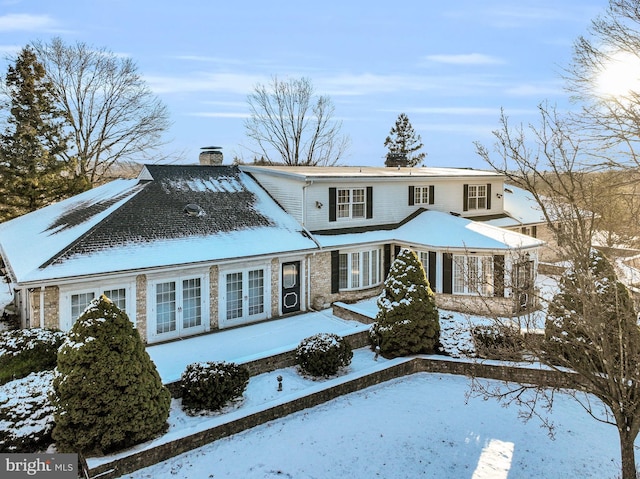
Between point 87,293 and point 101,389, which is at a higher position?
point 87,293

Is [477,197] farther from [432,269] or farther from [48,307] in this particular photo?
[48,307]

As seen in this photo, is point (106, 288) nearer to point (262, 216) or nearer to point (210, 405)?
point (210, 405)

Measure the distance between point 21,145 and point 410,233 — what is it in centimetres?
1864

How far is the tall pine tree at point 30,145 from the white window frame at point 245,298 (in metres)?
12.6

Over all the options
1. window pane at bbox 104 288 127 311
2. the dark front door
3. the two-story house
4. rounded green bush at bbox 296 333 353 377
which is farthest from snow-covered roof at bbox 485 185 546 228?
window pane at bbox 104 288 127 311

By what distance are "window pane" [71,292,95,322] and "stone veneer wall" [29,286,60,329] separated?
374mm

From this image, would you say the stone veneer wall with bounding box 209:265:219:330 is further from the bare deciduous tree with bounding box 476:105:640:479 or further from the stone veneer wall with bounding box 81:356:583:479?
the bare deciduous tree with bounding box 476:105:640:479

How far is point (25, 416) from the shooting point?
8969 millimetres

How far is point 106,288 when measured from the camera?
1323cm

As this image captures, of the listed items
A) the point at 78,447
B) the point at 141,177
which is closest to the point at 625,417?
the point at 78,447

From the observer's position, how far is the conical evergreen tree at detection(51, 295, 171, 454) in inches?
324

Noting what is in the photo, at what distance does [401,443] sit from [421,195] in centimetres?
1483

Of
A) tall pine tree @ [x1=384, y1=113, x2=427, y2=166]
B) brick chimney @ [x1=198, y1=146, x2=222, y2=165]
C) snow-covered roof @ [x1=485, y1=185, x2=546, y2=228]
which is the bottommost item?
snow-covered roof @ [x1=485, y1=185, x2=546, y2=228]

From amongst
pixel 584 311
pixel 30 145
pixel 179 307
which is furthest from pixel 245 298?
pixel 30 145
